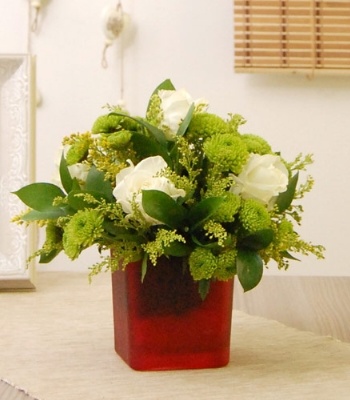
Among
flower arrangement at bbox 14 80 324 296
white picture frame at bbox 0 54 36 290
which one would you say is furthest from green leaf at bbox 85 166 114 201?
white picture frame at bbox 0 54 36 290

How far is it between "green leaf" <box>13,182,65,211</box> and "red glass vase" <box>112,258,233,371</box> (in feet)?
0.38

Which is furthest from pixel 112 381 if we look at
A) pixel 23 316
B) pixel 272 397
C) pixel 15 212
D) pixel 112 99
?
pixel 112 99

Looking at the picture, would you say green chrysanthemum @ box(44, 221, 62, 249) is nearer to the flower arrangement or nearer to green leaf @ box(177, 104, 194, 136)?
the flower arrangement

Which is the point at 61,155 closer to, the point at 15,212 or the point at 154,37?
the point at 15,212

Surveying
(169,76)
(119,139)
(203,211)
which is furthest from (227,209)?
(169,76)

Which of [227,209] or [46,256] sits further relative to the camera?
[46,256]

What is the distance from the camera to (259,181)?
91cm

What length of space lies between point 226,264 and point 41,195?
232 mm

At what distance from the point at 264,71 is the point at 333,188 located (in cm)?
35

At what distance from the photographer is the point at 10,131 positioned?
1469 millimetres

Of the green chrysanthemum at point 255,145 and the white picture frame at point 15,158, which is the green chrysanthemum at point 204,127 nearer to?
the green chrysanthemum at point 255,145

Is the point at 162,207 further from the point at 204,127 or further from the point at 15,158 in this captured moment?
the point at 15,158

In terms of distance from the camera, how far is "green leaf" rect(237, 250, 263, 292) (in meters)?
0.89

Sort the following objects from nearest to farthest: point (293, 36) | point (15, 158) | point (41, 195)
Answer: point (41, 195) < point (15, 158) < point (293, 36)
